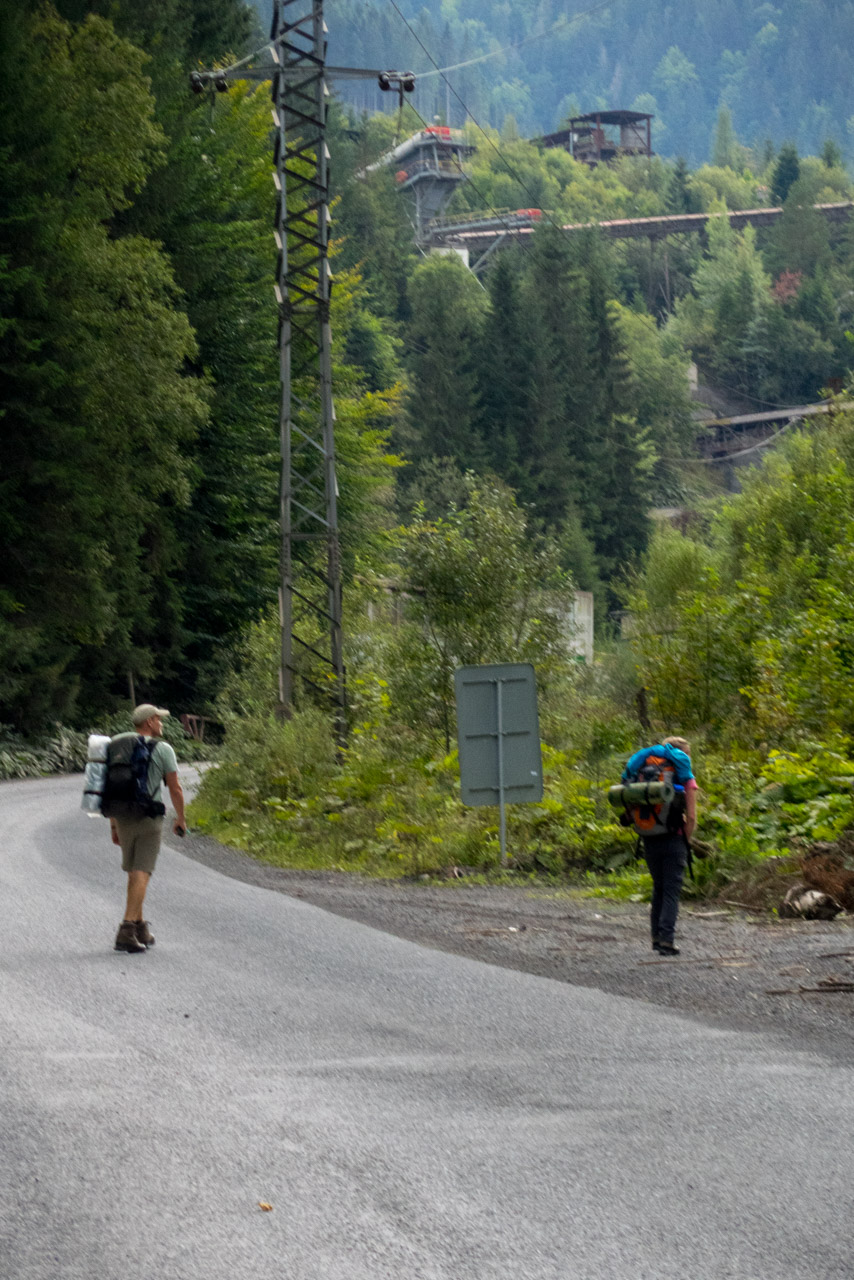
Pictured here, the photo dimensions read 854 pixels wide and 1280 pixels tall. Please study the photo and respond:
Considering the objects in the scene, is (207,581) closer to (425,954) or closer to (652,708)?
(652,708)

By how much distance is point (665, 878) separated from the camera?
434 inches

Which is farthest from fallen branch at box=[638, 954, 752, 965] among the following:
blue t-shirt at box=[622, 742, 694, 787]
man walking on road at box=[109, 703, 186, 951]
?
man walking on road at box=[109, 703, 186, 951]

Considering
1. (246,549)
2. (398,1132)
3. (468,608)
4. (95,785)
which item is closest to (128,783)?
(95,785)

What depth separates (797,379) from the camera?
156 meters

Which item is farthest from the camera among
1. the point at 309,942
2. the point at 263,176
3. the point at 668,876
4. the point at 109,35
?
the point at 263,176

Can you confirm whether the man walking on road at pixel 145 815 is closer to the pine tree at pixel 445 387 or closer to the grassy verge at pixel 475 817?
the grassy verge at pixel 475 817

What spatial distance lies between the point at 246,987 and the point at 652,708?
1663 centimetres

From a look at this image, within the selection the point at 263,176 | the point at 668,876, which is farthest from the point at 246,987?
the point at 263,176

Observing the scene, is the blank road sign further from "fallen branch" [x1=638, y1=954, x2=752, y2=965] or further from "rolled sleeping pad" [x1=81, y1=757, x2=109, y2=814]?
"fallen branch" [x1=638, y1=954, x2=752, y2=965]

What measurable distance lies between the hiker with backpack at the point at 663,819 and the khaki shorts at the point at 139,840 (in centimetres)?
356

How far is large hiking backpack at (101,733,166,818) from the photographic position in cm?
1164

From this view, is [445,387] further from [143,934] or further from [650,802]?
[650,802]

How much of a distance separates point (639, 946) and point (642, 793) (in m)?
1.40

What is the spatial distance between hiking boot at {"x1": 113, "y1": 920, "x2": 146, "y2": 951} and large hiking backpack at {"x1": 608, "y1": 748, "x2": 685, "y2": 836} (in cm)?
363
